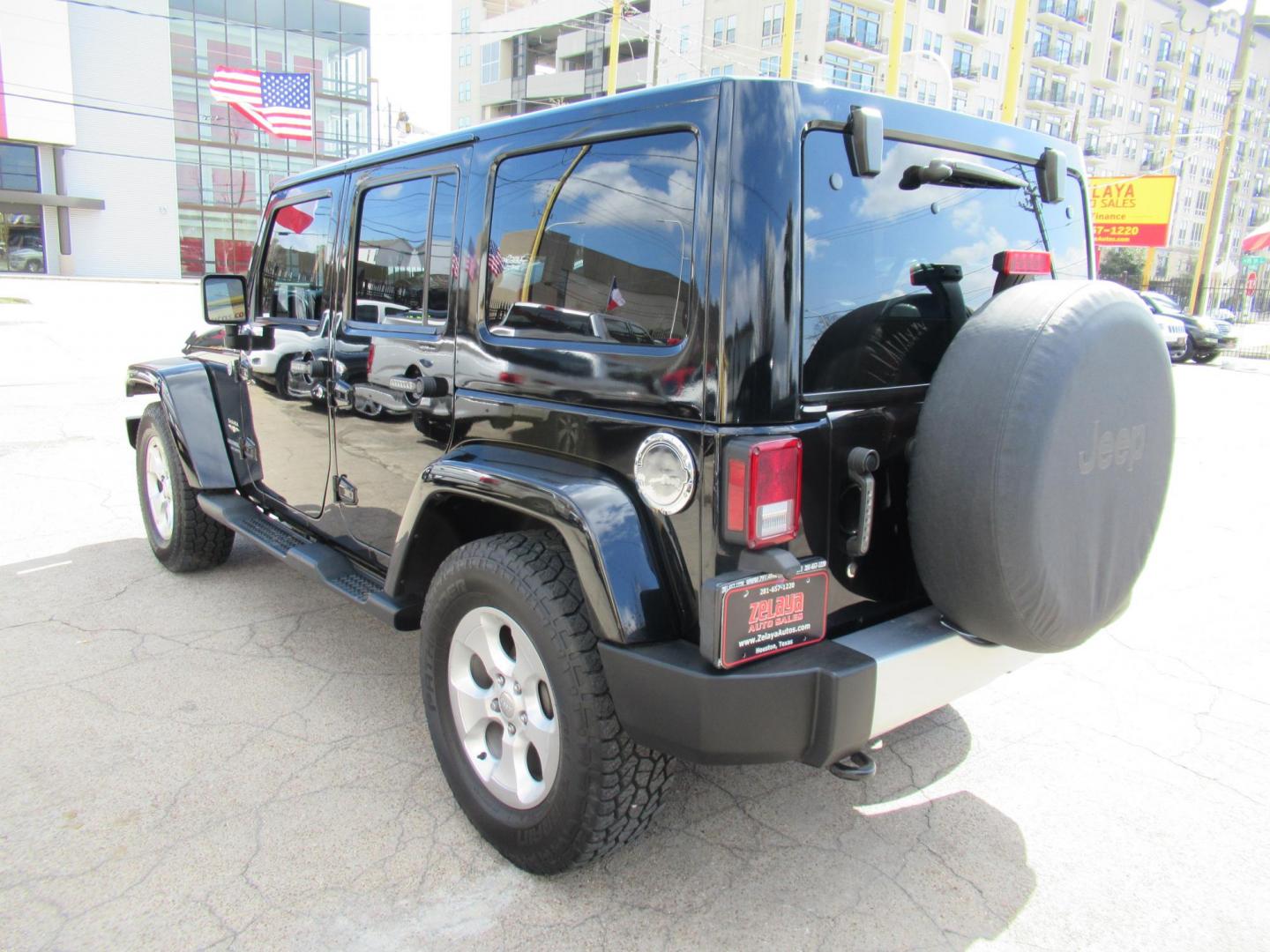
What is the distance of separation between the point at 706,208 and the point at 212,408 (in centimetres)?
318

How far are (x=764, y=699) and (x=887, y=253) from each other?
116 cm

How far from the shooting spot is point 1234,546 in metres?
5.50

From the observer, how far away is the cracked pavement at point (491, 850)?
218 cm

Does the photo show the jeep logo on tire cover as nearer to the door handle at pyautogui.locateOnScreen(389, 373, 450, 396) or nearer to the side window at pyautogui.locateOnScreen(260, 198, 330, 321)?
the door handle at pyautogui.locateOnScreen(389, 373, 450, 396)

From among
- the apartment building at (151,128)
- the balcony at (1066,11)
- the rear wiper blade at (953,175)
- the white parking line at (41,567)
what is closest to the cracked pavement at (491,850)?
the white parking line at (41,567)

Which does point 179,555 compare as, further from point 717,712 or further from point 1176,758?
point 1176,758

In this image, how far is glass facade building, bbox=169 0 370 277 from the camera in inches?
1737

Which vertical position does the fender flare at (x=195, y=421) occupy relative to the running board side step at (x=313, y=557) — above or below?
above

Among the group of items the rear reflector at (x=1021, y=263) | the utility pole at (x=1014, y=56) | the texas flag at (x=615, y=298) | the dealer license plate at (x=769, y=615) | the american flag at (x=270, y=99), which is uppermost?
the american flag at (x=270, y=99)

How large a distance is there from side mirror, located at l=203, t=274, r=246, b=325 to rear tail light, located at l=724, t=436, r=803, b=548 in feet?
10.5

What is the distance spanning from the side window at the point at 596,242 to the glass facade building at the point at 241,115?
151 ft

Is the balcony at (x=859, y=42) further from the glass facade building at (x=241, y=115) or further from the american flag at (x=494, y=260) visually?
the american flag at (x=494, y=260)

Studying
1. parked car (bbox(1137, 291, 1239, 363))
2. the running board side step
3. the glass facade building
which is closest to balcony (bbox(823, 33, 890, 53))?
the glass facade building

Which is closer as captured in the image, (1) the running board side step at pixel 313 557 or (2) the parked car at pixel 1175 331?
(1) the running board side step at pixel 313 557
